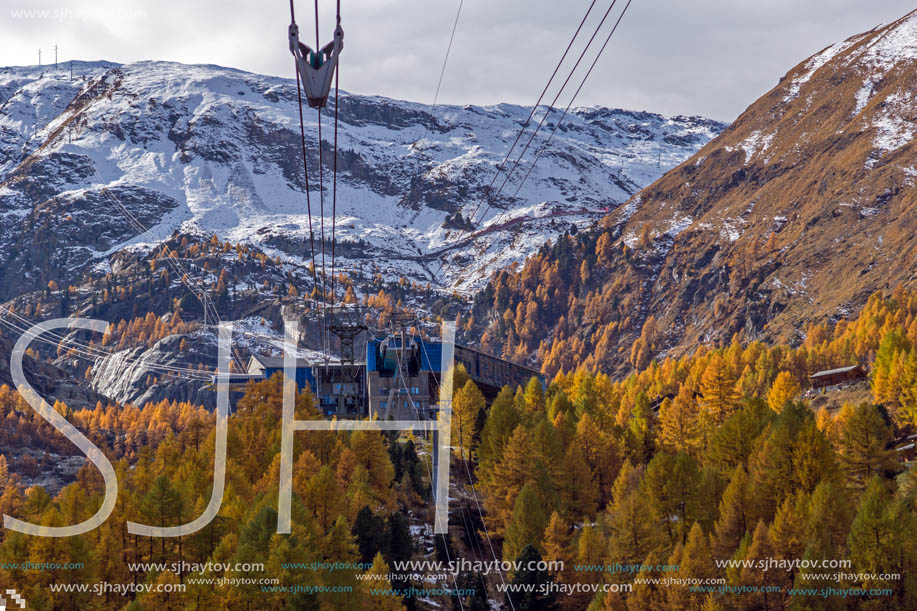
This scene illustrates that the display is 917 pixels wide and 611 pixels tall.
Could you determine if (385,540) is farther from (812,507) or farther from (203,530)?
(812,507)

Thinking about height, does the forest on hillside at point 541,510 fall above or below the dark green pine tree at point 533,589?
above

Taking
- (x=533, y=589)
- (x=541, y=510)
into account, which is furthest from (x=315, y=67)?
(x=541, y=510)

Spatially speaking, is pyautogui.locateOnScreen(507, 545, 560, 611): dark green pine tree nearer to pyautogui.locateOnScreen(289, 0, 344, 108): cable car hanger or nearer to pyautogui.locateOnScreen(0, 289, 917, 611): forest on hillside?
pyautogui.locateOnScreen(0, 289, 917, 611): forest on hillside

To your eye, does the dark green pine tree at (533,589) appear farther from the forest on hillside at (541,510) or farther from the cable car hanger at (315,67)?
the cable car hanger at (315,67)

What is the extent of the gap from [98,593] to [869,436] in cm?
7424

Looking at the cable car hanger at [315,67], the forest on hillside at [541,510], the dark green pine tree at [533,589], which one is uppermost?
the cable car hanger at [315,67]

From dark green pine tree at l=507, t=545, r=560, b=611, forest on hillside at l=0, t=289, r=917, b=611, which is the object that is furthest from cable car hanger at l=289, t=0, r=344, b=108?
dark green pine tree at l=507, t=545, r=560, b=611

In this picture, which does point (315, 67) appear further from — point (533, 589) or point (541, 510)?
point (541, 510)

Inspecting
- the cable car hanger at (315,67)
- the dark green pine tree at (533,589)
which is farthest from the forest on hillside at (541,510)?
the cable car hanger at (315,67)

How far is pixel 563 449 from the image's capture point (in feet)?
356

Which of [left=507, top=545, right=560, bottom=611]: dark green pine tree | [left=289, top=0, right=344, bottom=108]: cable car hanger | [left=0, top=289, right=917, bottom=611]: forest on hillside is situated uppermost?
[left=289, top=0, right=344, bottom=108]: cable car hanger

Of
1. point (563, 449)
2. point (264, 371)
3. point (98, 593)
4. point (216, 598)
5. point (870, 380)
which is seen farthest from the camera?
point (264, 371)

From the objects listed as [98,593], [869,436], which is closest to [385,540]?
[98,593]

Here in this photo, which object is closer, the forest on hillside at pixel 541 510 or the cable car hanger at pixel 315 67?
the cable car hanger at pixel 315 67
